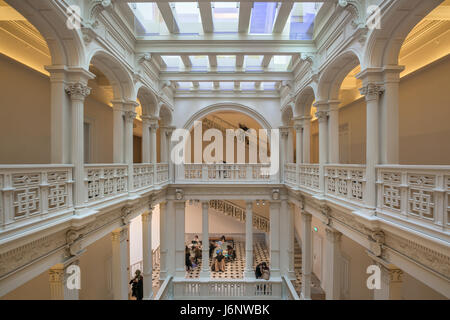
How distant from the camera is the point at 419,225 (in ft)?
11.0

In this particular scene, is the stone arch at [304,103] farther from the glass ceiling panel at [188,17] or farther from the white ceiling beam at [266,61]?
the glass ceiling panel at [188,17]

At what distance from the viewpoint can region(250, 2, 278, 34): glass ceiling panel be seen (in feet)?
20.1

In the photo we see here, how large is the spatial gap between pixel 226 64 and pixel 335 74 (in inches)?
162

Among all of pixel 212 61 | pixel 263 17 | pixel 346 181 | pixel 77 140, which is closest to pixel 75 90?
pixel 77 140

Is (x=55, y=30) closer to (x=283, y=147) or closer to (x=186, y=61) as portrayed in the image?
(x=186, y=61)

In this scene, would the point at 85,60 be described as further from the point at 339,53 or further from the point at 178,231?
the point at 178,231

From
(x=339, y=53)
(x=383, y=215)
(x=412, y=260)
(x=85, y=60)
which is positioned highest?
(x=339, y=53)

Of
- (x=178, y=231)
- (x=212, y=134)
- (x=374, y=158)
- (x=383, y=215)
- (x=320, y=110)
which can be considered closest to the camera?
(x=383, y=215)

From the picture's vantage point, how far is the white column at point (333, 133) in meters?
6.67

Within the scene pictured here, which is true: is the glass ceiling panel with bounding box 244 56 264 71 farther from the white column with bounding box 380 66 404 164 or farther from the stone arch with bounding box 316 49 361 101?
the white column with bounding box 380 66 404 164

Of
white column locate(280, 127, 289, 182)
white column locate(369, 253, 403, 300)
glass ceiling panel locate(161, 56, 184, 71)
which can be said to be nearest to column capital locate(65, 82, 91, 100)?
glass ceiling panel locate(161, 56, 184, 71)

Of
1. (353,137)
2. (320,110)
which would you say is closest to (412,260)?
(320,110)

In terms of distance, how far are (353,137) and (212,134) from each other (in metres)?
9.69
